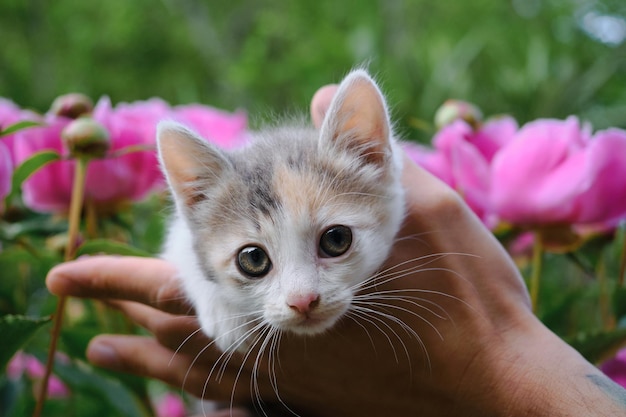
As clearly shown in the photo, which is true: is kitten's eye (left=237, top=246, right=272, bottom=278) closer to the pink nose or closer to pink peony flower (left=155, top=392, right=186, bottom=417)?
the pink nose

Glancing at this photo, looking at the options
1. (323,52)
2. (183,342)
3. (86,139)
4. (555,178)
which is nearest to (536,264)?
(555,178)

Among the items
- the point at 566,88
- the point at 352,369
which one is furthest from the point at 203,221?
the point at 566,88

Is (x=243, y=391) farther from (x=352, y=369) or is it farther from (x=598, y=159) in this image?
(x=598, y=159)

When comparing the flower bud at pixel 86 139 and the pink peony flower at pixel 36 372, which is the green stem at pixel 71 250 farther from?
the pink peony flower at pixel 36 372

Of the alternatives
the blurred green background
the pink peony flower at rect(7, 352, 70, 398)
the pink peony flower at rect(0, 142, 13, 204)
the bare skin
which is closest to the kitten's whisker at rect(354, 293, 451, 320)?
the bare skin

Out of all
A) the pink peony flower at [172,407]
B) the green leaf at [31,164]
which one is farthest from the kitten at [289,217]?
the pink peony flower at [172,407]

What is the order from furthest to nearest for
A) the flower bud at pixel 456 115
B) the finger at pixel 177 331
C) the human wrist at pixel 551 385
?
the flower bud at pixel 456 115 < the finger at pixel 177 331 < the human wrist at pixel 551 385
